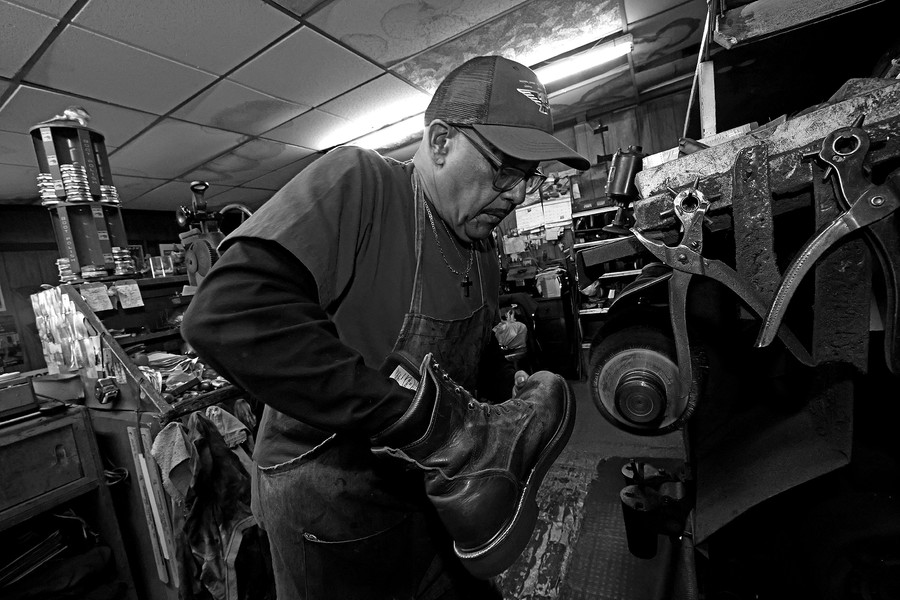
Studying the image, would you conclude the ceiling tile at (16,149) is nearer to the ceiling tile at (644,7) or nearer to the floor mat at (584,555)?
the floor mat at (584,555)

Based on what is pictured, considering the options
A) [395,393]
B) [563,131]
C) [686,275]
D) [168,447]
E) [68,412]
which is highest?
[563,131]

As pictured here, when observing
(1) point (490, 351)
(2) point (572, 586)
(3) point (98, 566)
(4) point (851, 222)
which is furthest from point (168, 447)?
(4) point (851, 222)

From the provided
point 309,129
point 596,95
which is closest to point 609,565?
point 309,129

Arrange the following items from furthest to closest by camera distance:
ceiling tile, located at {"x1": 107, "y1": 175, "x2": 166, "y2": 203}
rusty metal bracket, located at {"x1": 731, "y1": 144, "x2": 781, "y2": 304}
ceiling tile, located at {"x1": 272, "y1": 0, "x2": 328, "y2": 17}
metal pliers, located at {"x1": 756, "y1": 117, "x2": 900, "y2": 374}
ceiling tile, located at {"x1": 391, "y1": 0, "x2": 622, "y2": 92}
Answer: ceiling tile, located at {"x1": 107, "y1": 175, "x2": 166, "y2": 203}, ceiling tile, located at {"x1": 391, "y1": 0, "x2": 622, "y2": 92}, ceiling tile, located at {"x1": 272, "y1": 0, "x2": 328, "y2": 17}, rusty metal bracket, located at {"x1": 731, "y1": 144, "x2": 781, "y2": 304}, metal pliers, located at {"x1": 756, "y1": 117, "x2": 900, "y2": 374}

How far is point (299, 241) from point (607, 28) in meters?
4.78

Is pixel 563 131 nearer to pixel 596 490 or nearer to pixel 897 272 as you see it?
pixel 596 490

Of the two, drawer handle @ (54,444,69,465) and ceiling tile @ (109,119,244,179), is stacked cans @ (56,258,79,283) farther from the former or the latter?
ceiling tile @ (109,119,244,179)

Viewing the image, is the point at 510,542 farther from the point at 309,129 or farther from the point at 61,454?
the point at 309,129

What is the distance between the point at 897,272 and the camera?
87 centimetres

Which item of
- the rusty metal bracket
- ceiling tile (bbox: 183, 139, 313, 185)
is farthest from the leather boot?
ceiling tile (bbox: 183, 139, 313, 185)

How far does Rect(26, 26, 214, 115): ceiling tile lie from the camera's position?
3.11m

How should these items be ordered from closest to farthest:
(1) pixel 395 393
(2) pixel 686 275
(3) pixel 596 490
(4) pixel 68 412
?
(1) pixel 395 393, (2) pixel 686 275, (4) pixel 68 412, (3) pixel 596 490

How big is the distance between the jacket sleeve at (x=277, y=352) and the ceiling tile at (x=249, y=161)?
19.2 ft

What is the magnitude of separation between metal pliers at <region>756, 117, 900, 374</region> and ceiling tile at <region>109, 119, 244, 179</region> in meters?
6.00
